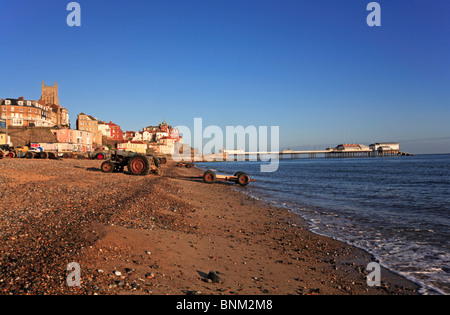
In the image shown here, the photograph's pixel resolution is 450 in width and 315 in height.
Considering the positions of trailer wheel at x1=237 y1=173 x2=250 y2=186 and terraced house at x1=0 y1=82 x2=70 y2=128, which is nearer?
trailer wheel at x1=237 y1=173 x2=250 y2=186

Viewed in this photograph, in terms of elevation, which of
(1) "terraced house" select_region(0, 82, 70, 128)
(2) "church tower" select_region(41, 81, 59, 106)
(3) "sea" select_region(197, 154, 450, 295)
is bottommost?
(3) "sea" select_region(197, 154, 450, 295)

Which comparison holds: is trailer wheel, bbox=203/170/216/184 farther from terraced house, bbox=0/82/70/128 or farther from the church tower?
the church tower

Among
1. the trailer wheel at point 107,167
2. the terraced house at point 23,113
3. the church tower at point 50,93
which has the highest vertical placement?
the church tower at point 50,93

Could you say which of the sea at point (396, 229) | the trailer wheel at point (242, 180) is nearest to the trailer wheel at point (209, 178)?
the trailer wheel at point (242, 180)

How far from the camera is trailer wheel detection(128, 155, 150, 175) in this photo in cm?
2325

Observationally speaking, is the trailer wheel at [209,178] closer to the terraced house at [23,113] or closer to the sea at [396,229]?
the sea at [396,229]

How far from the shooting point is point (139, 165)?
2356 cm

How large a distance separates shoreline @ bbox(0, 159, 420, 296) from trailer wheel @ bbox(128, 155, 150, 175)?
1241 cm

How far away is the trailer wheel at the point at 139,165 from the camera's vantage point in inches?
915

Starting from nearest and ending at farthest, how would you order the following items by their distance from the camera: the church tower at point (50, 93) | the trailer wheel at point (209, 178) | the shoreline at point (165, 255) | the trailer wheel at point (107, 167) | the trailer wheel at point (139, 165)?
1. the shoreline at point (165, 255)
2. the trailer wheel at point (139, 165)
3. the trailer wheel at point (107, 167)
4. the trailer wheel at point (209, 178)
5. the church tower at point (50, 93)

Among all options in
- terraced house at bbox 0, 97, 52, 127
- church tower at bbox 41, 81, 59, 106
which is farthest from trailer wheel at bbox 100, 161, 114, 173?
church tower at bbox 41, 81, 59, 106

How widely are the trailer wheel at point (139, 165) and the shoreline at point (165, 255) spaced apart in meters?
12.4

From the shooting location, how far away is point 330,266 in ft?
22.7
